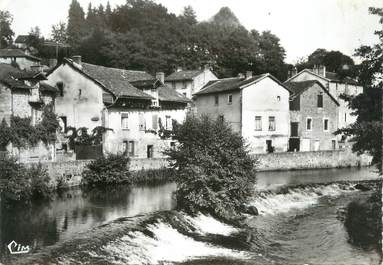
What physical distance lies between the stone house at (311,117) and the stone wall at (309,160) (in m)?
6.11

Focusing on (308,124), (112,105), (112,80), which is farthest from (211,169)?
(308,124)

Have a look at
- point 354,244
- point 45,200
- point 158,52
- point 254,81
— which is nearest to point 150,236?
point 354,244

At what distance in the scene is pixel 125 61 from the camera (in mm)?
65312

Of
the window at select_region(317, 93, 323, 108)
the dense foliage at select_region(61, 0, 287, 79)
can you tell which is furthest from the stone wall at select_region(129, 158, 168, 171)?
the dense foliage at select_region(61, 0, 287, 79)

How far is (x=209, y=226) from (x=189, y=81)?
130ft

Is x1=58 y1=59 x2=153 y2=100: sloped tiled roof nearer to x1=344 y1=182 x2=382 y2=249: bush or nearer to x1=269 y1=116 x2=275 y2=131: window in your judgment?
x1=269 y1=116 x2=275 y2=131: window

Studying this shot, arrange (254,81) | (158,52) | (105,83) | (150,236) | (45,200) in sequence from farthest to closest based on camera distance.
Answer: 1. (158,52)
2. (254,81)
3. (105,83)
4. (45,200)
5. (150,236)

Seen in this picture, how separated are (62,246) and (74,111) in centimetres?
2532

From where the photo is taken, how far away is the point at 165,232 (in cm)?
2002

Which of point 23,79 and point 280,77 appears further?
point 280,77

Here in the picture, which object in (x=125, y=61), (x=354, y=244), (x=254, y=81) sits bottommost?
(x=354, y=244)

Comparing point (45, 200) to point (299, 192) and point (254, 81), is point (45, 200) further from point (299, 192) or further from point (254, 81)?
point (254, 81)

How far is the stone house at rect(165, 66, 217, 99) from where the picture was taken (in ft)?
197

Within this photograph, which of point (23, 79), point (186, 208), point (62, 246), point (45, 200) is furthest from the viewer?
point (23, 79)
